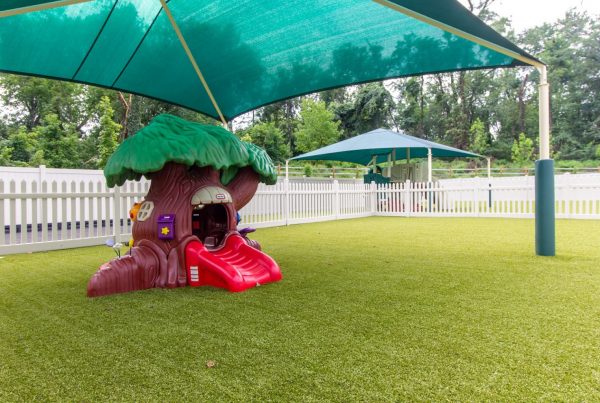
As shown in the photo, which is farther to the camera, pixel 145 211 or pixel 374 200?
pixel 374 200

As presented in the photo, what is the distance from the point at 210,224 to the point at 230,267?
1.04m

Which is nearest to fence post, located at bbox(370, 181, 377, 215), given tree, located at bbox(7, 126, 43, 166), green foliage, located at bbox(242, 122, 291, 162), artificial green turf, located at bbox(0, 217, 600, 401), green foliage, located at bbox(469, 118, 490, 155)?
artificial green turf, located at bbox(0, 217, 600, 401)

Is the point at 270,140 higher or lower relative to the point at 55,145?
higher

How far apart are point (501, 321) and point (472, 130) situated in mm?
36466

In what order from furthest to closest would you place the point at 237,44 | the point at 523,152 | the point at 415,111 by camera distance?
the point at 415,111 → the point at 523,152 → the point at 237,44

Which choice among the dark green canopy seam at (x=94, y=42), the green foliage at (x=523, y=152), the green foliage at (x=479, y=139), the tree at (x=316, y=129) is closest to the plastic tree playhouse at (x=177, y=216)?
the dark green canopy seam at (x=94, y=42)

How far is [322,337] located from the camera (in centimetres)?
228

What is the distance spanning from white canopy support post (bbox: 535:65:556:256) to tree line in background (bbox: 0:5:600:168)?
21.1 m

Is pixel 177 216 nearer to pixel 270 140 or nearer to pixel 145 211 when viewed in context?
pixel 145 211

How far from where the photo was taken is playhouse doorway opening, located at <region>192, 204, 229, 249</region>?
436 centimetres

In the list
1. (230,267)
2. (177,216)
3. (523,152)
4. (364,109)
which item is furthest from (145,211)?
(364,109)

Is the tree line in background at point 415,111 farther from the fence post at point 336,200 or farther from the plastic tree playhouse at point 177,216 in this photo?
the plastic tree playhouse at point 177,216

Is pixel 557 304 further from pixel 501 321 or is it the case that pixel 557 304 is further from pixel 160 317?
pixel 160 317

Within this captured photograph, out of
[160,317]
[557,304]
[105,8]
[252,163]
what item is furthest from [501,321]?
[105,8]
